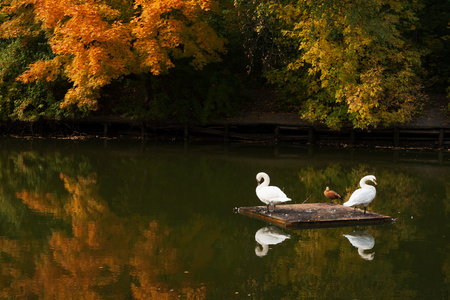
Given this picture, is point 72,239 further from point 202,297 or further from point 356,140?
point 356,140

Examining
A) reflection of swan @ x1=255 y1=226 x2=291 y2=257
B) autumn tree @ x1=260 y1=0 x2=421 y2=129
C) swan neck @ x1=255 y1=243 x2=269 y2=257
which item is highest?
autumn tree @ x1=260 y1=0 x2=421 y2=129

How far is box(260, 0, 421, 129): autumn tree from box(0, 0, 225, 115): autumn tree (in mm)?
3651

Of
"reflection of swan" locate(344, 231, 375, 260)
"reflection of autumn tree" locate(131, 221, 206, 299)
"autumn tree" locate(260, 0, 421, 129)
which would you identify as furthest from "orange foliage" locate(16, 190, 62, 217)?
"autumn tree" locate(260, 0, 421, 129)

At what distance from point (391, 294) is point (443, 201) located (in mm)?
7343

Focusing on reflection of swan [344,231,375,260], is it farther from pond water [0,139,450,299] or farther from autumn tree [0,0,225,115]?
autumn tree [0,0,225,115]

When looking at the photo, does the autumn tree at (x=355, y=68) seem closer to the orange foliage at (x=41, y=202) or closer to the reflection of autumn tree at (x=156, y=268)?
the orange foliage at (x=41, y=202)

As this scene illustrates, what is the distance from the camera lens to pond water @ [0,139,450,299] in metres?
8.45

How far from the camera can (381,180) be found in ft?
59.1

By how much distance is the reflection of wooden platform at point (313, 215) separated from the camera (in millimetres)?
11906

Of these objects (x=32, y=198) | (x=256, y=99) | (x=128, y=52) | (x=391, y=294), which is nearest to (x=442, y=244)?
(x=391, y=294)

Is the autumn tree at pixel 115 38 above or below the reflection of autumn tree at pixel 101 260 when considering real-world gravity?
above

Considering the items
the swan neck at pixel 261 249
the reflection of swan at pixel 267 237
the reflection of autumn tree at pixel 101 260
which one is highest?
the reflection of swan at pixel 267 237

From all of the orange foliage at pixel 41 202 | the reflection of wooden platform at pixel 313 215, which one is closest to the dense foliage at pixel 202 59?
the orange foliage at pixel 41 202

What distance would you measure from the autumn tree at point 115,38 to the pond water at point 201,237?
708 centimetres
